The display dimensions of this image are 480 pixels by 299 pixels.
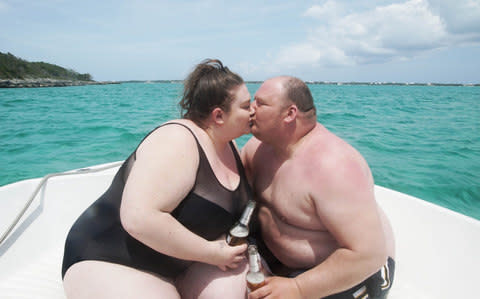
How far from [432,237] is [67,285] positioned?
2.69 meters

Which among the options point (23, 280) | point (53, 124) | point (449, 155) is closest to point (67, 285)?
point (23, 280)

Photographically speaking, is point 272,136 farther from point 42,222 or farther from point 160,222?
point 42,222

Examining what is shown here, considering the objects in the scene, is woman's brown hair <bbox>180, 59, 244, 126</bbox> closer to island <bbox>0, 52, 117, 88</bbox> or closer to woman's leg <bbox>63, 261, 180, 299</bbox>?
woman's leg <bbox>63, 261, 180, 299</bbox>

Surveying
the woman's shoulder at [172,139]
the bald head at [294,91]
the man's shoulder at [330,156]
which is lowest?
the man's shoulder at [330,156]

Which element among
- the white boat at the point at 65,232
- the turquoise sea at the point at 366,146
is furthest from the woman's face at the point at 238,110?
the turquoise sea at the point at 366,146

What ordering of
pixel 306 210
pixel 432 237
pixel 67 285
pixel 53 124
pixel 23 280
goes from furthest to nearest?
pixel 53 124 < pixel 432 237 < pixel 23 280 < pixel 306 210 < pixel 67 285

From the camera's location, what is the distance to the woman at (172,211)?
1438 mm

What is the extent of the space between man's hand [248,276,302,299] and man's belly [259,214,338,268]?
22 centimetres

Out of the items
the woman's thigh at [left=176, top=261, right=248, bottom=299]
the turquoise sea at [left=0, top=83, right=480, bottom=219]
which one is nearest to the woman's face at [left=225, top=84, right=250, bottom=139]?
the woman's thigh at [left=176, top=261, right=248, bottom=299]

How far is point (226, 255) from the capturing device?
1.66 meters

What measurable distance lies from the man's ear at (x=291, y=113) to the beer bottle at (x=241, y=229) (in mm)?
573

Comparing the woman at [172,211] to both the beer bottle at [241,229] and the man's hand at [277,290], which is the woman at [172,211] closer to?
the beer bottle at [241,229]

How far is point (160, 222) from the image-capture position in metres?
1.41

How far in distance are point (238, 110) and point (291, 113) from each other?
0.36 m
